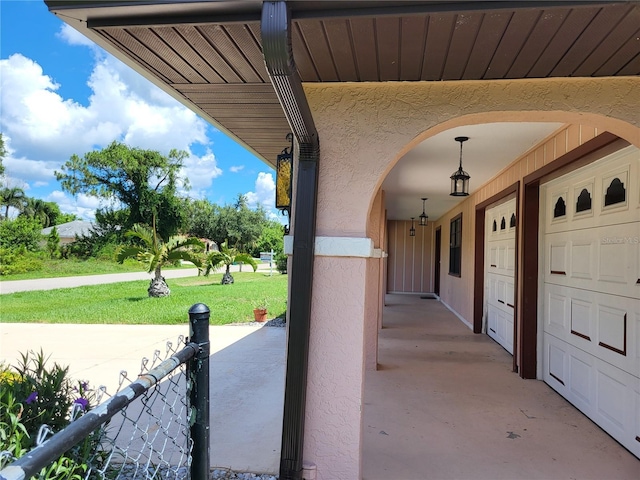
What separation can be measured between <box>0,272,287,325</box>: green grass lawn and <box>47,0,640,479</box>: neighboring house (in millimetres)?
5857

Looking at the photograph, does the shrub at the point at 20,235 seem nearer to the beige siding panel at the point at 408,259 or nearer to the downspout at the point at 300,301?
the beige siding panel at the point at 408,259

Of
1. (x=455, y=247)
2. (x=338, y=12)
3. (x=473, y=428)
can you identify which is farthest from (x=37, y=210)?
(x=338, y=12)

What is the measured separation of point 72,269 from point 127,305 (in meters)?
16.1

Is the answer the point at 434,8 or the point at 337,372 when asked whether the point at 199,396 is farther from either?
the point at 434,8

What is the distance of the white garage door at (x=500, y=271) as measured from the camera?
654cm

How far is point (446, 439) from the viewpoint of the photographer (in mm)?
3607

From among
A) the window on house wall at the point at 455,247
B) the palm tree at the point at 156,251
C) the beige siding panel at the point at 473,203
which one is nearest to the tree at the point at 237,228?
the palm tree at the point at 156,251

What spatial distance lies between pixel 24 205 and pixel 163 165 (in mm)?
19263

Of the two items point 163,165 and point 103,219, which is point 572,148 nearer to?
point 163,165

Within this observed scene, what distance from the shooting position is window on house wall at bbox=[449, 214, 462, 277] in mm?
10734

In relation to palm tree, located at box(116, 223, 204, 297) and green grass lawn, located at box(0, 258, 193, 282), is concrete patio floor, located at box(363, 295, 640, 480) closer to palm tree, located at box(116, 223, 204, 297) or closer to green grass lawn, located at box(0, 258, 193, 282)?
palm tree, located at box(116, 223, 204, 297)

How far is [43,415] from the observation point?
2.39m

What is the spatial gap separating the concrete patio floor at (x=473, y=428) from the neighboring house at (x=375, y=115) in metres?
0.30

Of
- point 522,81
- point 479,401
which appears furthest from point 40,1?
point 479,401
